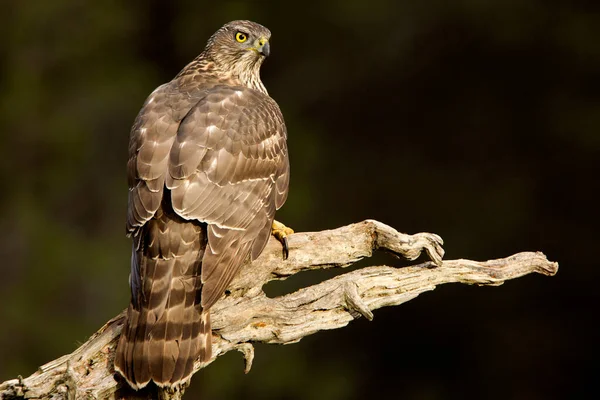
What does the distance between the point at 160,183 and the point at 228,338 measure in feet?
2.25

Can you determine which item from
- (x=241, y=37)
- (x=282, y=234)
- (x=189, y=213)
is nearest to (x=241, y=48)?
(x=241, y=37)

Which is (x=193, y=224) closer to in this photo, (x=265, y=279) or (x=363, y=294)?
(x=265, y=279)

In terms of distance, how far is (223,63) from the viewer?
432 cm

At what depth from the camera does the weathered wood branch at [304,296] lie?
3.27 m

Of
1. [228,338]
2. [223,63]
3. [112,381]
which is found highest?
[223,63]

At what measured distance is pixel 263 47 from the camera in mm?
4297

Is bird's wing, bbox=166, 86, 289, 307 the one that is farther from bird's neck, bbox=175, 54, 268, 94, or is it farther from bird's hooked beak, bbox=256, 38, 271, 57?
bird's hooked beak, bbox=256, 38, 271, 57

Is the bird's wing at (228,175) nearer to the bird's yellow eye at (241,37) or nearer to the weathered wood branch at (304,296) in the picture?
the weathered wood branch at (304,296)

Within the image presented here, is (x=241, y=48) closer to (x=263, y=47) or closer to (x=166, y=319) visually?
(x=263, y=47)

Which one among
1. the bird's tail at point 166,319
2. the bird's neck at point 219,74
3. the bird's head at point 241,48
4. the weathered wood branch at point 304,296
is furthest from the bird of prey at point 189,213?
the bird's head at point 241,48

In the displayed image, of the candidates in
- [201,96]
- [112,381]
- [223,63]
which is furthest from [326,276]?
[112,381]

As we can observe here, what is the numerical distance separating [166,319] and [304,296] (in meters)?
0.70

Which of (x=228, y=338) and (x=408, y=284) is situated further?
(x=408, y=284)

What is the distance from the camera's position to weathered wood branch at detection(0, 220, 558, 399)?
327 cm
